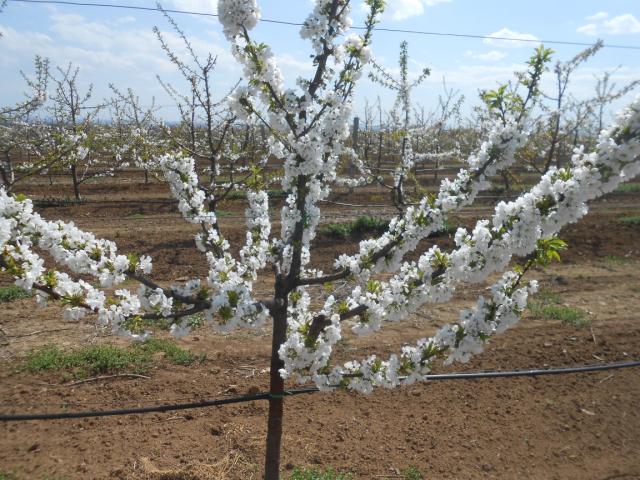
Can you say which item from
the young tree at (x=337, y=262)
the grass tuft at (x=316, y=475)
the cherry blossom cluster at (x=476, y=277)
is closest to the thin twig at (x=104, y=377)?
the grass tuft at (x=316, y=475)


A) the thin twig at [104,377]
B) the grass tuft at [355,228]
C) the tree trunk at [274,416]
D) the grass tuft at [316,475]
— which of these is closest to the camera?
the tree trunk at [274,416]

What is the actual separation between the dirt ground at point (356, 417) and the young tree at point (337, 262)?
6.71ft

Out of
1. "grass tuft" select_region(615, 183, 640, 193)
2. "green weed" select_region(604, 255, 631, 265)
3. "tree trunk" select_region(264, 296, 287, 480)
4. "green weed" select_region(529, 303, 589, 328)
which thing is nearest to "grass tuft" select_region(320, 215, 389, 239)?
"green weed" select_region(529, 303, 589, 328)

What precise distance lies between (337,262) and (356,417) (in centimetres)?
265

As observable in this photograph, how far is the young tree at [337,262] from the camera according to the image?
2645mm

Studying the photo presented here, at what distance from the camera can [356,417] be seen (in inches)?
208

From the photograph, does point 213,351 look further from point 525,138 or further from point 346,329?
point 525,138

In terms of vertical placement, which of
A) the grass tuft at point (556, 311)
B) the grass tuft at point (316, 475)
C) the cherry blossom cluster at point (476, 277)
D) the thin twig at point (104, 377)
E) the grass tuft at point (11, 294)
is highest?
the cherry blossom cluster at point (476, 277)

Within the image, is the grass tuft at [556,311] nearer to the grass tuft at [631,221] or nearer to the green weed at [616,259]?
the green weed at [616,259]

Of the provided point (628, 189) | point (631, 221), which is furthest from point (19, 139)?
point (628, 189)

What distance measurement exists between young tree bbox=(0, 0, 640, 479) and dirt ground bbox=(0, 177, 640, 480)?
80.5 inches

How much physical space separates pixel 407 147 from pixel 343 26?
8214mm

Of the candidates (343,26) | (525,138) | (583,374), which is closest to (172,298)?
(343,26)

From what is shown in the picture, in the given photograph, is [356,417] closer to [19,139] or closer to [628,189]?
[19,139]
